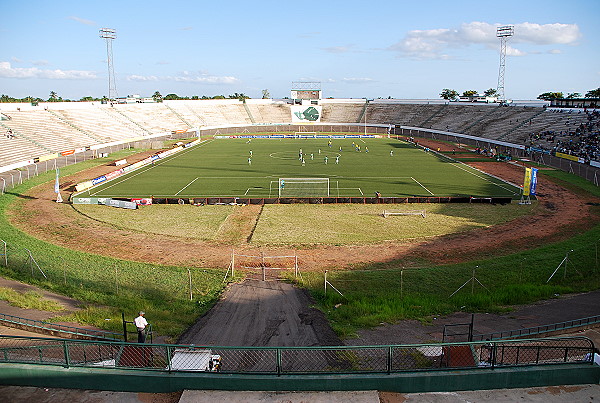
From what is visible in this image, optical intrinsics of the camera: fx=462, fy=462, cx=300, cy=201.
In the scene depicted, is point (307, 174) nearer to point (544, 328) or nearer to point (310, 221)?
point (310, 221)

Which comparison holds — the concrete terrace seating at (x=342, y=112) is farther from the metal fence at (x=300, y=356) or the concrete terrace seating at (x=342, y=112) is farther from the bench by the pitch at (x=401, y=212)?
the metal fence at (x=300, y=356)

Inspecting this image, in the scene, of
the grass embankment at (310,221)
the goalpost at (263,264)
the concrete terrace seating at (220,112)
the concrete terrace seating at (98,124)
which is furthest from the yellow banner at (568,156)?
the concrete terrace seating at (220,112)

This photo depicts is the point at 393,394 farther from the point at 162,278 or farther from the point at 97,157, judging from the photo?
the point at 97,157

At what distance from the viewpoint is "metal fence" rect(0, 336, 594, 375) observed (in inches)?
425

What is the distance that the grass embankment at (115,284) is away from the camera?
17406 mm

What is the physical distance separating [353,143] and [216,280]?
65.9 m

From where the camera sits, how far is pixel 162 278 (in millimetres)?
22797

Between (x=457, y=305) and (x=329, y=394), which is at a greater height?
(x=329, y=394)

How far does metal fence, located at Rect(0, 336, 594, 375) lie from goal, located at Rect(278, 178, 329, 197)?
1111 inches

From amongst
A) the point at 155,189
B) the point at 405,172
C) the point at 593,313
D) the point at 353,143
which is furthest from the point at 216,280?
the point at 353,143

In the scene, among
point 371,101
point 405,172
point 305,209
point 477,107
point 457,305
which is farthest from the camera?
point 371,101

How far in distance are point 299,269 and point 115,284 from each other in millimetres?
9036

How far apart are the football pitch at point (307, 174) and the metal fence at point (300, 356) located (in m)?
28.7

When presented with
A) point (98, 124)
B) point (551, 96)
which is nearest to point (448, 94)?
point (551, 96)
